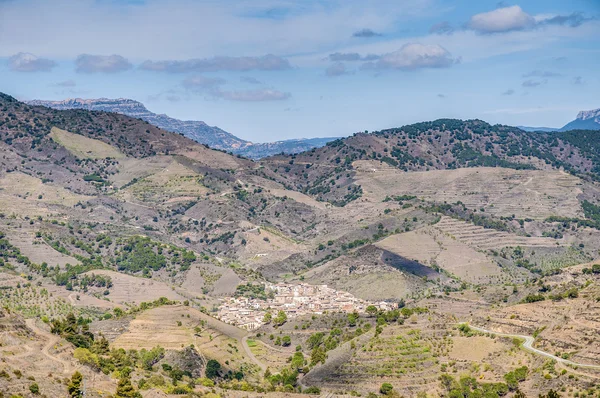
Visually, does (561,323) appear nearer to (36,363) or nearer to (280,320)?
(280,320)

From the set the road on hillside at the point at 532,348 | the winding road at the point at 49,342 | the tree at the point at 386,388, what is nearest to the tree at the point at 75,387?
the winding road at the point at 49,342

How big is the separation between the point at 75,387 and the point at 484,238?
13299 centimetres

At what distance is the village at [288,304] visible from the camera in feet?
468

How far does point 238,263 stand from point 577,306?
10134 centimetres

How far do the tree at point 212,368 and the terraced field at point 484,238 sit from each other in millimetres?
88855

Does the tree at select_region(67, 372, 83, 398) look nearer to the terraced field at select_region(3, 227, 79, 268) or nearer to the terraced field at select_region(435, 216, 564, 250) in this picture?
the terraced field at select_region(3, 227, 79, 268)

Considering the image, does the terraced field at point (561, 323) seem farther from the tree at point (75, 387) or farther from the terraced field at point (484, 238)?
the terraced field at point (484, 238)

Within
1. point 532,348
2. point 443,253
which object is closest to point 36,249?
point 443,253

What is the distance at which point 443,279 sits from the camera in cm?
16788

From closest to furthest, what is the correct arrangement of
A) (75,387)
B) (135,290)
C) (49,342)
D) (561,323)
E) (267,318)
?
(75,387)
(49,342)
(561,323)
(267,318)
(135,290)

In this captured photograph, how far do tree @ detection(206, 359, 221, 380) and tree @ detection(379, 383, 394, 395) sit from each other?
1847 centimetres

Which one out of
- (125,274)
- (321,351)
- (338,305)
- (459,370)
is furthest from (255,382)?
(125,274)

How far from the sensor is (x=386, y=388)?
92.3 metres

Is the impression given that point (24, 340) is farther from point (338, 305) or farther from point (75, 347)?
point (338, 305)
